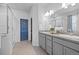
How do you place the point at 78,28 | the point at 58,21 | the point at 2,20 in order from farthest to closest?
the point at 58,21 → the point at 78,28 → the point at 2,20

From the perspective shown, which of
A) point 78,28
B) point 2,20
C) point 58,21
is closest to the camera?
point 2,20

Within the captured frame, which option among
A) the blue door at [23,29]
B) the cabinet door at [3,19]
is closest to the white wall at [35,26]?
the blue door at [23,29]

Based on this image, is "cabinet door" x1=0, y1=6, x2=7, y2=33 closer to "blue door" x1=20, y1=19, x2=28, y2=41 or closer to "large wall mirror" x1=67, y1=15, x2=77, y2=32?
"blue door" x1=20, y1=19, x2=28, y2=41

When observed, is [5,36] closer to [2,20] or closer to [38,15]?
[2,20]

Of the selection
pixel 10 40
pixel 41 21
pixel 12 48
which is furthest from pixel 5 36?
pixel 41 21

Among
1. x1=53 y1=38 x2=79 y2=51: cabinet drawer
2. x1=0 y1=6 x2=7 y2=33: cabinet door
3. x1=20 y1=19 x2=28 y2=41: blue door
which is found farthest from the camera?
x1=20 y1=19 x2=28 y2=41: blue door

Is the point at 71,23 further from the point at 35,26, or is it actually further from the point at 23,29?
the point at 23,29

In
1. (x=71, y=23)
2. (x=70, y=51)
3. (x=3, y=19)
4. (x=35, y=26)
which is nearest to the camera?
(x=70, y=51)

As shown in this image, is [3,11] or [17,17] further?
[17,17]

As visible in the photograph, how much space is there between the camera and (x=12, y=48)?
92.7 inches

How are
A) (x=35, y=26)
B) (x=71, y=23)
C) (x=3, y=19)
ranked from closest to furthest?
(x=3, y=19)
(x=71, y=23)
(x=35, y=26)

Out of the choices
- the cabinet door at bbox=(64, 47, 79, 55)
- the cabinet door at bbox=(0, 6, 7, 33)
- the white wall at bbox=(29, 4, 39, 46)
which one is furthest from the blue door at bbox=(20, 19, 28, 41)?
the cabinet door at bbox=(64, 47, 79, 55)

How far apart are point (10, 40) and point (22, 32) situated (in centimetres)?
33

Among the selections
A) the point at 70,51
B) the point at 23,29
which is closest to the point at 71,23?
the point at 70,51
